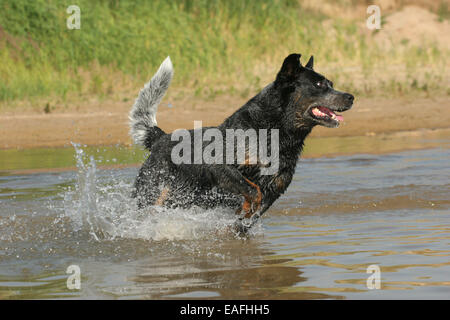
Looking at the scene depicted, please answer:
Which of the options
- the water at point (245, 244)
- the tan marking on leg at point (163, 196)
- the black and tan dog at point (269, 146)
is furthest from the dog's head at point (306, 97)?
the tan marking on leg at point (163, 196)

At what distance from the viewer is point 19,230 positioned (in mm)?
6418

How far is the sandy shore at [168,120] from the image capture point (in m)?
11.7

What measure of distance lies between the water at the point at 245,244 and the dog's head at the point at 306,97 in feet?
2.91

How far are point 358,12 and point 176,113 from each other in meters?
7.77

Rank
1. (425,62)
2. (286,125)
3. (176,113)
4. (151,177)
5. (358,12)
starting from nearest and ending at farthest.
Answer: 1. (286,125)
2. (151,177)
3. (176,113)
4. (425,62)
5. (358,12)

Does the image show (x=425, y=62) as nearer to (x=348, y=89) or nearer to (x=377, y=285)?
(x=348, y=89)

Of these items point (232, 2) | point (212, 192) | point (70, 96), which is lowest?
point (212, 192)

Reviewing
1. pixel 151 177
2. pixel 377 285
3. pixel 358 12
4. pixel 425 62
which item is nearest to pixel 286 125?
pixel 151 177

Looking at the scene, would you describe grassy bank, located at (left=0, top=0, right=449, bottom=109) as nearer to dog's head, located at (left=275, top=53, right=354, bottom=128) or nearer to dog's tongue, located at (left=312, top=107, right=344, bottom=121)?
dog's tongue, located at (left=312, top=107, right=344, bottom=121)

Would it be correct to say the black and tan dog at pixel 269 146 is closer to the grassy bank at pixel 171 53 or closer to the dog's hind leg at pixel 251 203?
the dog's hind leg at pixel 251 203

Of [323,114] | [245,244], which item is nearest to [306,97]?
[323,114]

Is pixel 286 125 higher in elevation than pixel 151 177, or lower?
higher

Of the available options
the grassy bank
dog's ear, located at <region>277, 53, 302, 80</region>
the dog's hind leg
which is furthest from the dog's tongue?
the grassy bank
